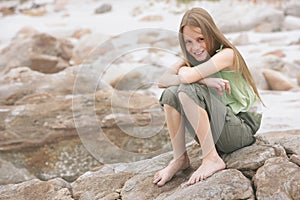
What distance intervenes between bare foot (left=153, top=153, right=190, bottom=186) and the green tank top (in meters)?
0.31

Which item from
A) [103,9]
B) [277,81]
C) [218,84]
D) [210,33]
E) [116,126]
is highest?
[210,33]

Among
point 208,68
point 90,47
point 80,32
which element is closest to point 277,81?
point 90,47

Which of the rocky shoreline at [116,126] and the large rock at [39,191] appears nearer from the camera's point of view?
the rocky shoreline at [116,126]

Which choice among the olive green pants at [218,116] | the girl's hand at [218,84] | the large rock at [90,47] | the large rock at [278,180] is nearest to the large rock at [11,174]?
the olive green pants at [218,116]

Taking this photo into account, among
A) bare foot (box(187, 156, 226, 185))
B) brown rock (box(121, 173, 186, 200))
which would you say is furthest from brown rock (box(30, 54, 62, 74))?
bare foot (box(187, 156, 226, 185))

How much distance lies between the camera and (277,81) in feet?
17.4

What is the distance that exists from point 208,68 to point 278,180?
54 centimetres

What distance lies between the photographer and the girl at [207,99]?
197cm

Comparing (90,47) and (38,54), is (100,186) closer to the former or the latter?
(38,54)

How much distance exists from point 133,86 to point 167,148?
6.53 ft

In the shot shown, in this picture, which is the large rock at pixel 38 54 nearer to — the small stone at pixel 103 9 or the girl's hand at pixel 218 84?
the small stone at pixel 103 9

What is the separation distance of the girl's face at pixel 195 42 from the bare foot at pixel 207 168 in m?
0.45

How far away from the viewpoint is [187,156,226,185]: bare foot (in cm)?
194

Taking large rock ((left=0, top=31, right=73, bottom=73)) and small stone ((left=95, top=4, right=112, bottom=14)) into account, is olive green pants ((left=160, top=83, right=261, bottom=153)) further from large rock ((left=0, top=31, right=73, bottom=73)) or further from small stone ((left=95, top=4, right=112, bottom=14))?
small stone ((left=95, top=4, right=112, bottom=14))
